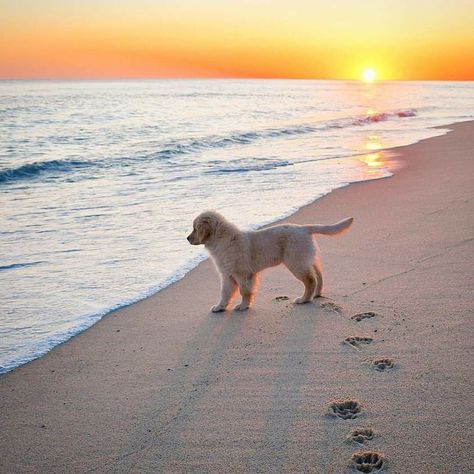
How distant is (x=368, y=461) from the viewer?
2906 millimetres

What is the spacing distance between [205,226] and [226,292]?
0.71m

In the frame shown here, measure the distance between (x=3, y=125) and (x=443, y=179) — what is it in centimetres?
2252

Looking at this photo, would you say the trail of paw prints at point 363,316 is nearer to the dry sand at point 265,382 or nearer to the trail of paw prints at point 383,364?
the dry sand at point 265,382

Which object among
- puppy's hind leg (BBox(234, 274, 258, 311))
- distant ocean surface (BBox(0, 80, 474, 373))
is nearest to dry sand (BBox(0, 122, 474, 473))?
puppy's hind leg (BBox(234, 274, 258, 311))

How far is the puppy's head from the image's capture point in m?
5.55

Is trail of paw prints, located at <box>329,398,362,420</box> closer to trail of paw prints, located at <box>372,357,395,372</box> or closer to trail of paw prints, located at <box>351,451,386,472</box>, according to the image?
trail of paw prints, located at <box>351,451,386,472</box>

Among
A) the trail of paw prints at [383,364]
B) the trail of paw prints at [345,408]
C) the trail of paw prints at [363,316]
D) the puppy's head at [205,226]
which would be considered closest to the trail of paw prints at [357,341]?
the trail of paw prints at [383,364]

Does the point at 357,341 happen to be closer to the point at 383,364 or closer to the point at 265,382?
the point at 383,364

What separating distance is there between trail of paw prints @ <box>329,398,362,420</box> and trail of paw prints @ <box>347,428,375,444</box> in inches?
→ 5.9

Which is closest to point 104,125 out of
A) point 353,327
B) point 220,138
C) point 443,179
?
point 220,138

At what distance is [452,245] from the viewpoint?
650cm

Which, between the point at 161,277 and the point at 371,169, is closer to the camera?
the point at 161,277

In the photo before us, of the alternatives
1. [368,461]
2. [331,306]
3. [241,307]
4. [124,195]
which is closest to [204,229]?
[241,307]

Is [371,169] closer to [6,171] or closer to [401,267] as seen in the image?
[401,267]
